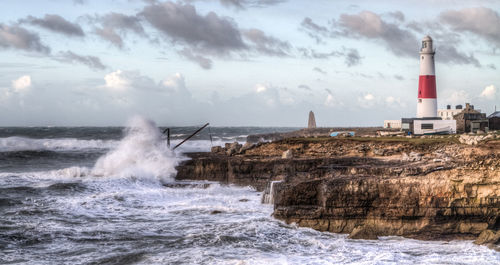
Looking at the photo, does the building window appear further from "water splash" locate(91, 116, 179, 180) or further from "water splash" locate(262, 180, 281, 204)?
"water splash" locate(262, 180, 281, 204)

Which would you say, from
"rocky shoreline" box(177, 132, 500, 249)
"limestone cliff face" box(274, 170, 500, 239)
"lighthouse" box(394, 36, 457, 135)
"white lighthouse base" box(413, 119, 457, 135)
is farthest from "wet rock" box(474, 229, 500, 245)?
"lighthouse" box(394, 36, 457, 135)

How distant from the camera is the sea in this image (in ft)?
35.3

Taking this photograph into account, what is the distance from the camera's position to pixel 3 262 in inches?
418

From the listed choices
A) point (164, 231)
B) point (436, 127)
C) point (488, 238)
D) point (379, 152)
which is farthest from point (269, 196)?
point (436, 127)

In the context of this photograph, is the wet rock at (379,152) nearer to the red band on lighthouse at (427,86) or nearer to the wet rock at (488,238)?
the wet rock at (488,238)

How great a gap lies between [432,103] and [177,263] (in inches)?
1437

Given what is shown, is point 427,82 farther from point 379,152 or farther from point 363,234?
point 363,234

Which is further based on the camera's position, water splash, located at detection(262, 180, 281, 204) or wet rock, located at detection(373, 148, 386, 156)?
wet rock, located at detection(373, 148, 386, 156)

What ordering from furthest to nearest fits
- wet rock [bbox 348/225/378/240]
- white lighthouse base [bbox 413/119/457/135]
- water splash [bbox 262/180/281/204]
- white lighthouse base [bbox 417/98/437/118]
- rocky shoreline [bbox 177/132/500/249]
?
white lighthouse base [bbox 417/98/437/118]
white lighthouse base [bbox 413/119/457/135]
water splash [bbox 262/180/281/204]
rocky shoreline [bbox 177/132/500/249]
wet rock [bbox 348/225/378/240]

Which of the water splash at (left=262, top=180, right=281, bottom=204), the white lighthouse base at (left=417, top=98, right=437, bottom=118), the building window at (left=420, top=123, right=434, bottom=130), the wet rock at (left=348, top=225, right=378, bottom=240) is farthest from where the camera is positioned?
the white lighthouse base at (left=417, top=98, right=437, bottom=118)

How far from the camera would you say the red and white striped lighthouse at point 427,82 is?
137 feet

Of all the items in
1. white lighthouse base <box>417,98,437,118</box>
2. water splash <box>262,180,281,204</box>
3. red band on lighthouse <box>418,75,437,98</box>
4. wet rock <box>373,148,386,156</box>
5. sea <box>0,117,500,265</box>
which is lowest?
sea <box>0,117,500,265</box>

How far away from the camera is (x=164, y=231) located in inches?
522

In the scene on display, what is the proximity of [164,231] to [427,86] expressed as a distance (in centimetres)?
3410
